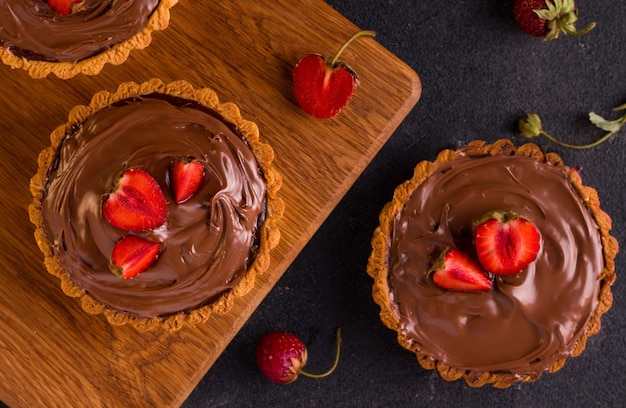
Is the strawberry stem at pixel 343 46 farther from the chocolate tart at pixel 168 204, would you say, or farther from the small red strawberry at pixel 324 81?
the chocolate tart at pixel 168 204

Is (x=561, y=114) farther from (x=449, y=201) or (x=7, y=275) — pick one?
(x=7, y=275)

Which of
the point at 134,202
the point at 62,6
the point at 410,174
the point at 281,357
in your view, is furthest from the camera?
the point at 410,174

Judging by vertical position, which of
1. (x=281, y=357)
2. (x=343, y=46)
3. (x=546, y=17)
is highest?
(x=546, y=17)

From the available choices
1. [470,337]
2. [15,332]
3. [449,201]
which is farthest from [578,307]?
[15,332]

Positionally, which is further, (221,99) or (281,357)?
(281,357)

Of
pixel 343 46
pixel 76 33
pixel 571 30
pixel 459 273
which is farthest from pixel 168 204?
pixel 571 30

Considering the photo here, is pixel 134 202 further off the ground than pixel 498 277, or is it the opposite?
pixel 498 277

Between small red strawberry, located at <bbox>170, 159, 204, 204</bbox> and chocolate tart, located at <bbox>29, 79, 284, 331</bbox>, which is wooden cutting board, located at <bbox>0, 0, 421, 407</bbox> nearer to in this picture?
chocolate tart, located at <bbox>29, 79, 284, 331</bbox>

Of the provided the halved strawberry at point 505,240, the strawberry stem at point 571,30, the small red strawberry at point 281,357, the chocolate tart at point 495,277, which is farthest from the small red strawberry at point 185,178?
the strawberry stem at point 571,30

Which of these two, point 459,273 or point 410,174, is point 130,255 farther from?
point 410,174
